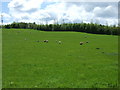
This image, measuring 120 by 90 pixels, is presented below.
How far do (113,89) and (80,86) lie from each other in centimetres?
209

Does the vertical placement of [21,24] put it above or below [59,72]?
above

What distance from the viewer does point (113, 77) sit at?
1547 centimetres

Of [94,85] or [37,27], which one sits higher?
[37,27]

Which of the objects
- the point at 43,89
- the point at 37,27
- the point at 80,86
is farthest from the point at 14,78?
the point at 37,27

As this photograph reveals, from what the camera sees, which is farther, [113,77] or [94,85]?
[113,77]

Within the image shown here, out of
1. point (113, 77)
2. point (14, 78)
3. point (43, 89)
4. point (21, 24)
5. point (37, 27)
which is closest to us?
point (43, 89)

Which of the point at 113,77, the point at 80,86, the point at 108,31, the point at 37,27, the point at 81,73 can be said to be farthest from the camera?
the point at 37,27

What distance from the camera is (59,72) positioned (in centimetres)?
1662

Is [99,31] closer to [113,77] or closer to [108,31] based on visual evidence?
[108,31]

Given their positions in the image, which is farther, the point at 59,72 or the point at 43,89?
the point at 59,72

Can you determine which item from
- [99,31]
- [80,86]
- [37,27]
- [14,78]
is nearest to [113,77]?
[80,86]

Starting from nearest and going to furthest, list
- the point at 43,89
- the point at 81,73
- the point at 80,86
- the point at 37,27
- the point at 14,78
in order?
1. the point at 43,89
2. the point at 80,86
3. the point at 14,78
4. the point at 81,73
5. the point at 37,27

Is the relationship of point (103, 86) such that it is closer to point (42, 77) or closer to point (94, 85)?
point (94, 85)

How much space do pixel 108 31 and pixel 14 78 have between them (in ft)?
402
